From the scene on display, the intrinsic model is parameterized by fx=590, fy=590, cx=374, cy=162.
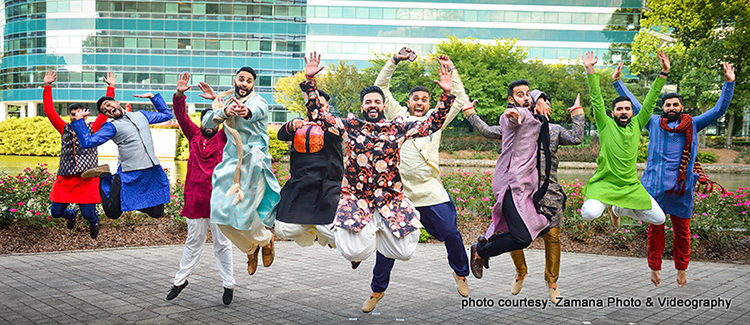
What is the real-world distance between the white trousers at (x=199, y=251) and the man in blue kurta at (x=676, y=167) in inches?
193

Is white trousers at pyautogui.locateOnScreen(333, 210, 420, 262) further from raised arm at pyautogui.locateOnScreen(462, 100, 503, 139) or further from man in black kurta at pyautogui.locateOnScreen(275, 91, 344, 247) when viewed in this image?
raised arm at pyautogui.locateOnScreen(462, 100, 503, 139)

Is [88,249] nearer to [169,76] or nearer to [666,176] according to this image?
[666,176]

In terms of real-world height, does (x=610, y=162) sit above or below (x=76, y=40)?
below

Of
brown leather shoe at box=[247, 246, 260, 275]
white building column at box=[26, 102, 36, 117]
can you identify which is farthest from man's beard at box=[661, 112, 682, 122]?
white building column at box=[26, 102, 36, 117]

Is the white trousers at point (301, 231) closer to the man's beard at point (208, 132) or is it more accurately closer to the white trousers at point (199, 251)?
the white trousers at point (199, 251)

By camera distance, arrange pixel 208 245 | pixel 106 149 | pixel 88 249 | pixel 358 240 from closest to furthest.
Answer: pixel 358 240, pixel 88 249, pixel 208 245, pixel 106 149

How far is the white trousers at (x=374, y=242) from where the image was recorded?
5328 millimetres

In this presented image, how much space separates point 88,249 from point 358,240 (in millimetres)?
6091

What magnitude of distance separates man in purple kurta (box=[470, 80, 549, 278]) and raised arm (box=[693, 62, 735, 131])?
2.19 m

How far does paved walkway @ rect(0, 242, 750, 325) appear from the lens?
571cm

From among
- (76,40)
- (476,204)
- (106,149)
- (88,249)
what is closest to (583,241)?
(476,204)

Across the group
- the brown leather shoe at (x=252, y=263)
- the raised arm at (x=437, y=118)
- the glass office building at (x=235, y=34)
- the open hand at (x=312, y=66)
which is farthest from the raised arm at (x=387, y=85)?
the glass office building at (x=235, y=34)

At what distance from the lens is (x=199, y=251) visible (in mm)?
6285

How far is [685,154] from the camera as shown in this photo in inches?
276
